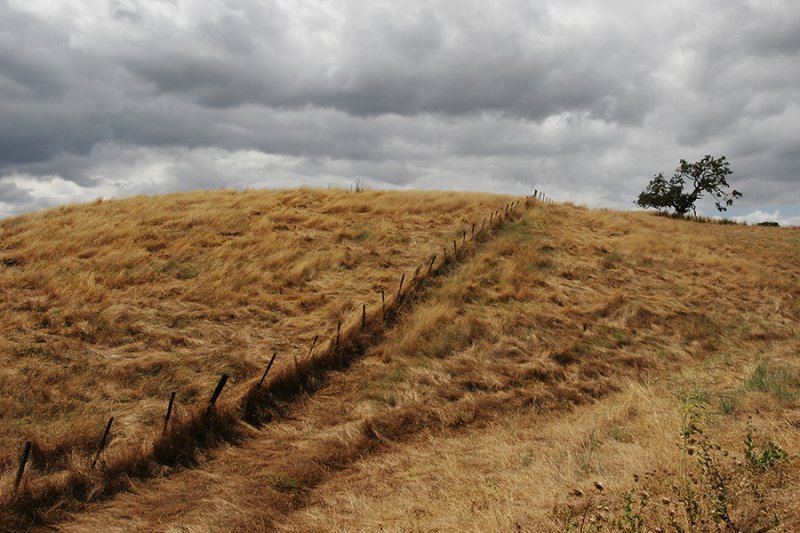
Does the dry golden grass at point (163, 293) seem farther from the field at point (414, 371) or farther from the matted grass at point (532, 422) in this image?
the matted grass at point (532, 422)

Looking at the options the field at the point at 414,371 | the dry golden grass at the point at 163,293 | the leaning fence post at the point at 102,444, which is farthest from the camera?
the dry golden grass at the point at 163,293

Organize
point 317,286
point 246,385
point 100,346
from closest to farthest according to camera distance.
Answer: point 246,385
point 100,346
point 317,286

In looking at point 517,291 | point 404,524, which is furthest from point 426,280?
point 404,524

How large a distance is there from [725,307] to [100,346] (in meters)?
19.1

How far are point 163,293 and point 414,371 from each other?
859cm

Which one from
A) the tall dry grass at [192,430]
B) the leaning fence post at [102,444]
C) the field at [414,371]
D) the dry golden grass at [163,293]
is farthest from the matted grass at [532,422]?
the dry golden grass at [163,293]

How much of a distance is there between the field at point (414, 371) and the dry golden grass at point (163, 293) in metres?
0.08

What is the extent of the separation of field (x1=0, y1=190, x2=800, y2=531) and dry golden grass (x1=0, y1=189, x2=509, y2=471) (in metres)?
0.08

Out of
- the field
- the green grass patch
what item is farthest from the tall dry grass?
the green grass patch

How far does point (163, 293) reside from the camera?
15398 millimetres

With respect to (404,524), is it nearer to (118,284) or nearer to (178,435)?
(178,435)

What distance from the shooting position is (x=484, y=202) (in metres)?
30.0

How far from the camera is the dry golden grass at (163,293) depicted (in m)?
10.2

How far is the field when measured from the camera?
6285 millimetres
